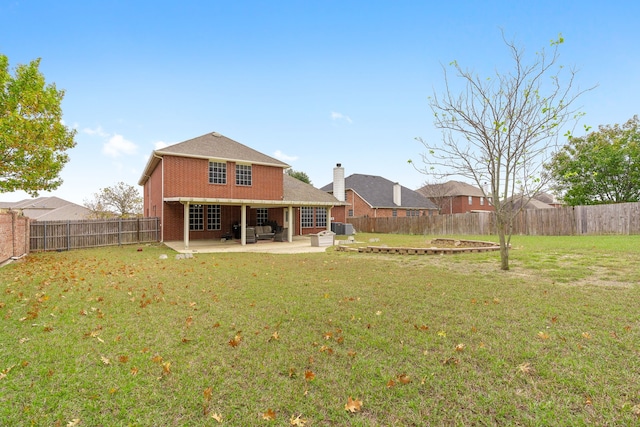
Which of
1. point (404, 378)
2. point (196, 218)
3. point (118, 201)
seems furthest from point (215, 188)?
point (118, 201)

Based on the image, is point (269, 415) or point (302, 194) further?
point (302, 194)

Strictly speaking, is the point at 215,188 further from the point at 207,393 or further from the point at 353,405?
the point at 353,405

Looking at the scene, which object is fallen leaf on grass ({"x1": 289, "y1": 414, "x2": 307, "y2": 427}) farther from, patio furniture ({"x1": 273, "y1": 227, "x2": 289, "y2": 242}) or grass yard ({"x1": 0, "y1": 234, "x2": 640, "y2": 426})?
patio furniture ({"x1": 273, "y1": 227, "x2": 289, "y2": 242})

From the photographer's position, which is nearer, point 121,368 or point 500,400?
point 500,400

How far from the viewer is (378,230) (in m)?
28.3

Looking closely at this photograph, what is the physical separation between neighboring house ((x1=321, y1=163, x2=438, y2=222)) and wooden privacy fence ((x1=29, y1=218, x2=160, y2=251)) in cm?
1940

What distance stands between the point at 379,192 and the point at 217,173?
21.7 m

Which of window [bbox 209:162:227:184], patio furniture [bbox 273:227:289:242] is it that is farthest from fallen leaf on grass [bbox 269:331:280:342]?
window [bbox 209:162:227:184]

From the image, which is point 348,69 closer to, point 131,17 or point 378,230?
point 131,17

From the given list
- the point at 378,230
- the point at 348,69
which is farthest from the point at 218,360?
the point at 378,230

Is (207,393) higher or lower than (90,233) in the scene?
lower

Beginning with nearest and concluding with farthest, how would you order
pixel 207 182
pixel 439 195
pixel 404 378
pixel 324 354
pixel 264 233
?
pixel 404 378, pixel 324 354, pixel 207 182, pixel 264 233, pixel 439 195

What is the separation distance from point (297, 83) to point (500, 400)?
53.3ft

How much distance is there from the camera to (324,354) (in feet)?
10.2
